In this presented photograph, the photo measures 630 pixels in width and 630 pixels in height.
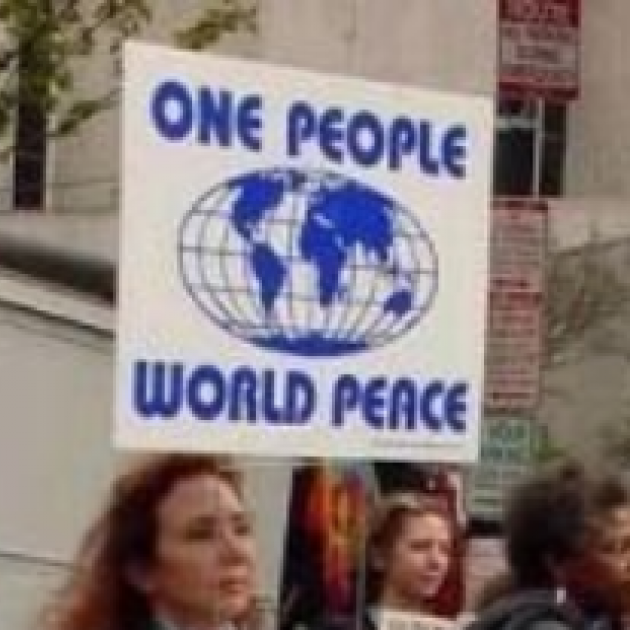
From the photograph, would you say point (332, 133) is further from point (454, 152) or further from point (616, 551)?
point (616, 551)

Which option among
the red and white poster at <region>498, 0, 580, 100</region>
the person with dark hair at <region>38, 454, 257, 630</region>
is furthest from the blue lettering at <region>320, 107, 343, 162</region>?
the red and white poster at <region>498, 0, 580, 100</region>

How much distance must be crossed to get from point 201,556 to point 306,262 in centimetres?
231

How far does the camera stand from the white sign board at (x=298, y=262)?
22.2 feet

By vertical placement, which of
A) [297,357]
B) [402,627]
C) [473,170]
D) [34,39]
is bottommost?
[402,627]

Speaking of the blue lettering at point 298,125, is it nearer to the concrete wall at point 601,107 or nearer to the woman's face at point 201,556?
the woman's face at point 201,556

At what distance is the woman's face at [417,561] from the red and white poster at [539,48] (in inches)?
693

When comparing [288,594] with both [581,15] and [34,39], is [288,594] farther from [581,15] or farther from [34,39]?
[581,15]

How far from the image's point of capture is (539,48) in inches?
1032

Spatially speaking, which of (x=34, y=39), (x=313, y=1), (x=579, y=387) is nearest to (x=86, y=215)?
(x=313, y=1)

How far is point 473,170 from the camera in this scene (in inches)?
301

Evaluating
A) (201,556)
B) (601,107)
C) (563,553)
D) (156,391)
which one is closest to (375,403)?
(156,391)

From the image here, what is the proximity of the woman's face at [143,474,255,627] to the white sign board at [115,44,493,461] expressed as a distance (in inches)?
59.6

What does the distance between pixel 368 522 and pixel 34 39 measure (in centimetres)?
931

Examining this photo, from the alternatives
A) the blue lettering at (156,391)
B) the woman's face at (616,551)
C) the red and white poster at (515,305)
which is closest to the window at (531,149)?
the red and white poster at (515,305)
